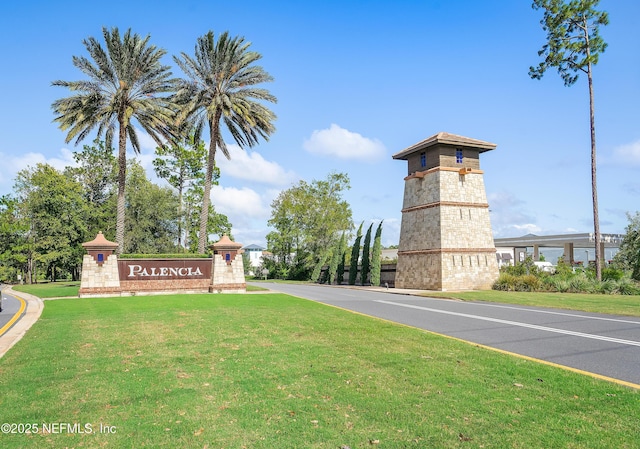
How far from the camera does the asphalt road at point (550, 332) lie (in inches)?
281

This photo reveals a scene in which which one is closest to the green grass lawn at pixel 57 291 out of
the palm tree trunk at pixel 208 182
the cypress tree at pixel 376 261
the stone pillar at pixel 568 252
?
the palm tree trunk at pixel 208 182

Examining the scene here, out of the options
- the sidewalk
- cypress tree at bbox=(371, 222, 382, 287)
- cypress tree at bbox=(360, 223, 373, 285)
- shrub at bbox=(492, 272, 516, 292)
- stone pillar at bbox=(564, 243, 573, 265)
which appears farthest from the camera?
stone pillar at bbox=(564, 243, 573, 265)

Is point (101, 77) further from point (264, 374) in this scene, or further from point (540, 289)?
point (540, 289)

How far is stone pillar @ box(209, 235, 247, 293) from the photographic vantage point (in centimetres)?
2259

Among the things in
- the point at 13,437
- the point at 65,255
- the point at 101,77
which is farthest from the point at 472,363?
the point at 65,255

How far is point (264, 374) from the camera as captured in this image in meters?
6.18

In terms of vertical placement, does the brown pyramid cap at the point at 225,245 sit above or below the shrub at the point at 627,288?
above

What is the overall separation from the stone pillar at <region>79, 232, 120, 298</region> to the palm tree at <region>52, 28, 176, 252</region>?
4.55 meters

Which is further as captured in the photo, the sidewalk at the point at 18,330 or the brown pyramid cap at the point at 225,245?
the brown pyramid cap at the point at 225,245

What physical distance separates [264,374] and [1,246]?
46.1 metres

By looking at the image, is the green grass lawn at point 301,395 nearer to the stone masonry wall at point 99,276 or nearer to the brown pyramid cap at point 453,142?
the stone masonry wall at point 99,276

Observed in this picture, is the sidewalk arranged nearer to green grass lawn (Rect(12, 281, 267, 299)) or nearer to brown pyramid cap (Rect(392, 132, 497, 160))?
green grass lawn (Rect(12, 281, 267, 299))

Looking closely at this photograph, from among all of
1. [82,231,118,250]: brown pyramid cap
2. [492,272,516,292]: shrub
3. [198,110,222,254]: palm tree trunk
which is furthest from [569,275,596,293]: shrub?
[82,231,118,250]: brown pyramid cap

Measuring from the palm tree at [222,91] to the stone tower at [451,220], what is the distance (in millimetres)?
10870
